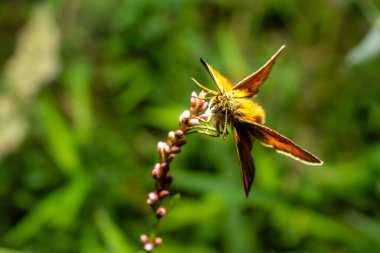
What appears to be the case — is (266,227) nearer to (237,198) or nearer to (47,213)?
(237,198)

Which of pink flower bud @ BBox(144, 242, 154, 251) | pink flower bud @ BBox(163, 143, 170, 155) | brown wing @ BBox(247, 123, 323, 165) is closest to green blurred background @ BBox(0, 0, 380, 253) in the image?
brown wing @ BBox(247, 123, 323, 165)

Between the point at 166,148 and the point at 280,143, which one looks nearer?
the point at 166,148

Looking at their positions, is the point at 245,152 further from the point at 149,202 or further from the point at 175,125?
the point at 175,125

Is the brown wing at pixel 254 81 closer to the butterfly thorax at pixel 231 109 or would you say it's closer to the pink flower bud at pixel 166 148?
the butterfly thorax at pixel 231 109

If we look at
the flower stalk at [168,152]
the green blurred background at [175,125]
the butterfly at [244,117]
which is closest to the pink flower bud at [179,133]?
the flower stalk at [168,152]

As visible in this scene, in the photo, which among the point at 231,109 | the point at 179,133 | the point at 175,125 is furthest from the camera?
the point at 175,125

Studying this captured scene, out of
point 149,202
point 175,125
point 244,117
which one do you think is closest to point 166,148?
point 149,202

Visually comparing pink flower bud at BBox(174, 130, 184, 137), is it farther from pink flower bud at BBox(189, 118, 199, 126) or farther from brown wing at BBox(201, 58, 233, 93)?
brown wing at BBox(201, 58, 233, 93)
